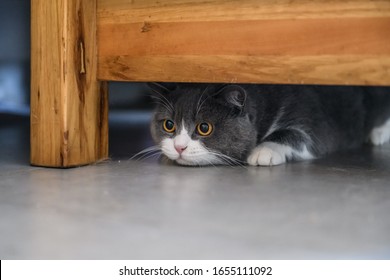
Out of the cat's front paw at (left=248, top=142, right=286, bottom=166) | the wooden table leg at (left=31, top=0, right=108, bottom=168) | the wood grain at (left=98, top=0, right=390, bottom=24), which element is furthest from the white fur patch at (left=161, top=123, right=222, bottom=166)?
the wood grain at (left=98, top=0, right=390, bottom=24)

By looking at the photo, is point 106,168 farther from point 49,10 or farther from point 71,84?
point 49,10

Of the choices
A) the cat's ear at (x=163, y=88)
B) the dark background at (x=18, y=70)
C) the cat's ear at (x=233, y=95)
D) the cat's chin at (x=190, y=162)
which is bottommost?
the cat's chin at (x=190, y=162)

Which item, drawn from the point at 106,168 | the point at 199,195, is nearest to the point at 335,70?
the point at 199,195

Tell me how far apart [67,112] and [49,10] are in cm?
31

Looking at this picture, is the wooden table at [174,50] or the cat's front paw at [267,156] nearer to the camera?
the wooden table at [174,50]

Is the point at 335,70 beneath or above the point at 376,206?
above

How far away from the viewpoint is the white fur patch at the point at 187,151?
1825 mm

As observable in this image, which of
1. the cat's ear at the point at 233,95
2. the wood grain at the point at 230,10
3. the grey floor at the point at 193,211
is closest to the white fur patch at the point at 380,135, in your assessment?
the grey floor at the point at 193,211

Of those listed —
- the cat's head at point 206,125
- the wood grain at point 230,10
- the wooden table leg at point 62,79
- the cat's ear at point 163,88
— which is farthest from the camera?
the cat's ear at point 163,88

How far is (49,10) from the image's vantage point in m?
1.73

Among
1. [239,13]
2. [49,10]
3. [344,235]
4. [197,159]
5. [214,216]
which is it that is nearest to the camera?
[344,235]

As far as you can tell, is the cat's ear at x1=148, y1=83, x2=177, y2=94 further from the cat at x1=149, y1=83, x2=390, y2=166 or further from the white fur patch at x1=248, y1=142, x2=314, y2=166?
the white fur patch at x1=248, y1=142, x2=314, y2=166

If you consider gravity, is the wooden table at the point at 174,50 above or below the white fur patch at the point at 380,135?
above

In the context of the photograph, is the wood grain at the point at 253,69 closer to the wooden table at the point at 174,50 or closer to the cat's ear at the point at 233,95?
the wooden table at the point at 174,50
